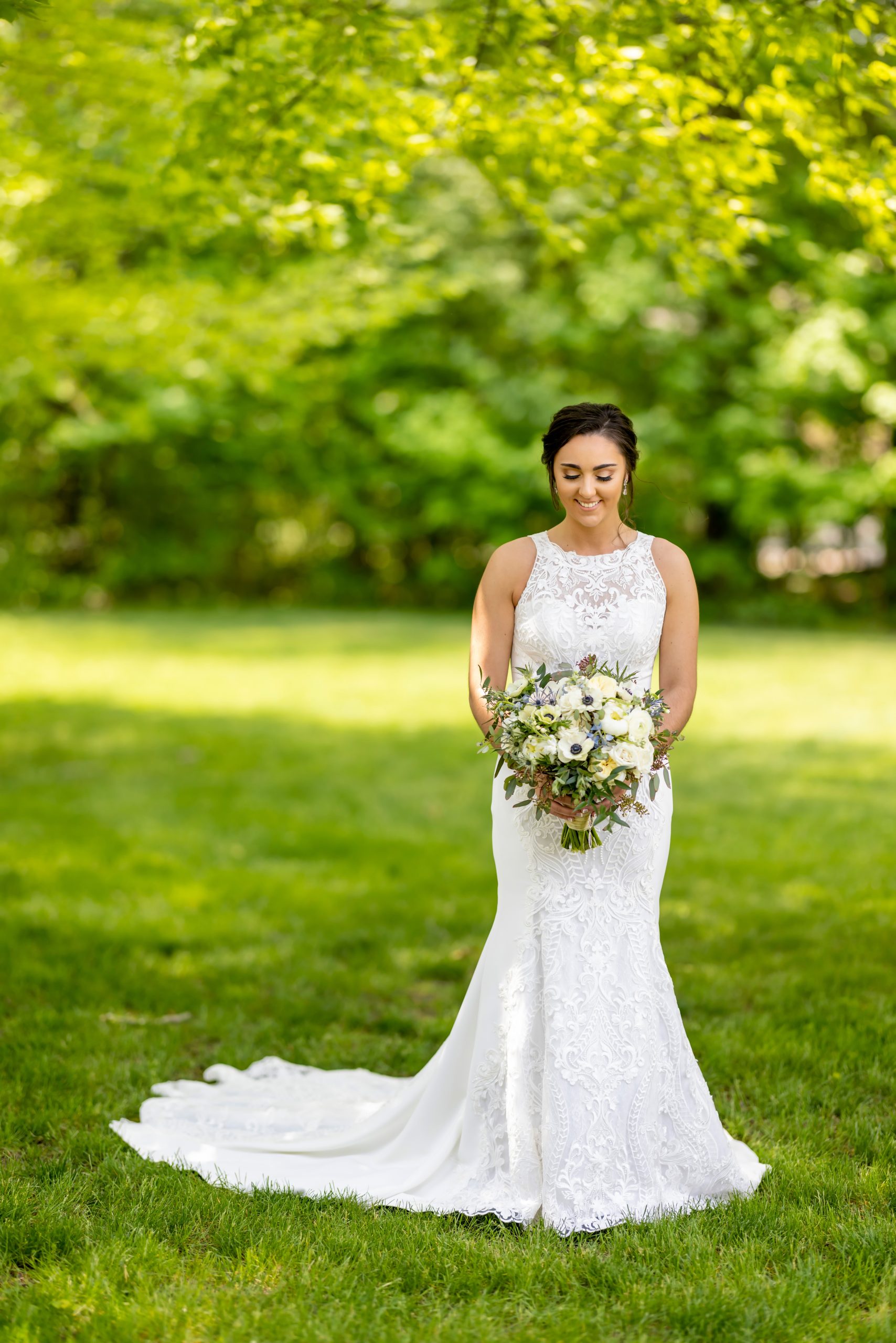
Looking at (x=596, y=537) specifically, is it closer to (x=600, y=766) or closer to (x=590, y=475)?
(x=590, y=475)

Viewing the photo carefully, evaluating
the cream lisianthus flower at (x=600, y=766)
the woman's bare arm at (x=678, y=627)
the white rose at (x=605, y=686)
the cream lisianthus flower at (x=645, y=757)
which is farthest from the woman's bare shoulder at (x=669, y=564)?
the cream lisianthus flower at (x=600, y=766)

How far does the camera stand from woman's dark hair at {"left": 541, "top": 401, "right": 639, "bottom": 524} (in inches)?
163

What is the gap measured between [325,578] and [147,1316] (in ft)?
82.1

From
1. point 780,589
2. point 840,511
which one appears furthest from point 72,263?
point 780,589

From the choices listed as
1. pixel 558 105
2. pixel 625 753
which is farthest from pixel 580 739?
pixel 558 105

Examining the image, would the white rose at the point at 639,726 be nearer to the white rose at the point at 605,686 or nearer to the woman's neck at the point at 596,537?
the white rose at the point at 605,686

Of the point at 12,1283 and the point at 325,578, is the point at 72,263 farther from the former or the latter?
the point at 325,578

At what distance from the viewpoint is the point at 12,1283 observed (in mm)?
3609

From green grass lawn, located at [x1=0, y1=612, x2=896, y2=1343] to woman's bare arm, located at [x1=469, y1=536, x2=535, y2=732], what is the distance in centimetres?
172

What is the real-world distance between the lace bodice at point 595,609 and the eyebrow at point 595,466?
0.23 meters

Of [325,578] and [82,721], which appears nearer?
[82,721]

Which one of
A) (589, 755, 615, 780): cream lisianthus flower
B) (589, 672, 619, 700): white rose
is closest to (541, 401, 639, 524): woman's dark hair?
(589, 672, 619, 700): white rose

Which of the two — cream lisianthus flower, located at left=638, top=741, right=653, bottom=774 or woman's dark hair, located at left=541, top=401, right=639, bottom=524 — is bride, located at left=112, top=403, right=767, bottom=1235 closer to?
woman's dark hair, located at left=541, top=401, right=639, bottom=524

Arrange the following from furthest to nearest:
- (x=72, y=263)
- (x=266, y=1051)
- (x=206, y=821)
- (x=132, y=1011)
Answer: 1. (x=72, y=263)
2. (x=206, y=821)
3. (x=132, y=1011)
4. (x=266, y=1051)
